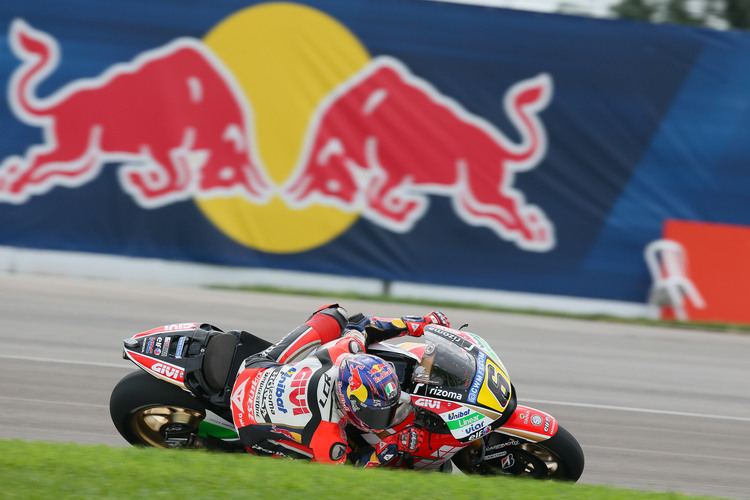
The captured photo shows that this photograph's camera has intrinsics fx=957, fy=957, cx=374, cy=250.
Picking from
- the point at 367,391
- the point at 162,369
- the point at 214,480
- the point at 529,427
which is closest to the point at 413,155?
the point at 162,369

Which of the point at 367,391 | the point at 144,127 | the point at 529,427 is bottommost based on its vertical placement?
the point at 529,427

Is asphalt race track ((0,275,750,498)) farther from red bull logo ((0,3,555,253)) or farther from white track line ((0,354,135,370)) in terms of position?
red bull logo ((0,3,555,253))

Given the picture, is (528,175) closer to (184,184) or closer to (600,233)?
(600,233)

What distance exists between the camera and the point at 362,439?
16.8ft

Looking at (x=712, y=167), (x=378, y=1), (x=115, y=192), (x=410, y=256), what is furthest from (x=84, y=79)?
(x=712, y=167)

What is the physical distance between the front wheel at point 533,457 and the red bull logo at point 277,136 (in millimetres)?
7230

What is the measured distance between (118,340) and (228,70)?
4871 millimetres

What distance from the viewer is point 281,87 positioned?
1256 cm

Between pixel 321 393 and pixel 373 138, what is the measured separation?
8.02m

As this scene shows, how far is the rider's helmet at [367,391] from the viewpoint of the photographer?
4.57m

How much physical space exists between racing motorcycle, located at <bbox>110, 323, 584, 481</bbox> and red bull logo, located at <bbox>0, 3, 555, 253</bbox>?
6845 millimetres

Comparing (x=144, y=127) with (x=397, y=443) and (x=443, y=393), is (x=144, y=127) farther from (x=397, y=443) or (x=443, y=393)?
(x=443, y=393)

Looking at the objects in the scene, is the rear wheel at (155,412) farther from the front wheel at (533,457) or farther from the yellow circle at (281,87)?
the yellow circle at (281,87)

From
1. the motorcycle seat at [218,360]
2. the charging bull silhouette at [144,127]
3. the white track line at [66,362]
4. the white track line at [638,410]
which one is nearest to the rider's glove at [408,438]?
the motorcycle seat at [218,360]
